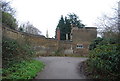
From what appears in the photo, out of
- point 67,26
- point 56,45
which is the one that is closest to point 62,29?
point 67,26

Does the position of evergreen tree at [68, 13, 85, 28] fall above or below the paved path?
above

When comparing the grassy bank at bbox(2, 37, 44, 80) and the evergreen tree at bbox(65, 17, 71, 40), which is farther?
the evergreen tree at bbox(65, 17, 71, 40)

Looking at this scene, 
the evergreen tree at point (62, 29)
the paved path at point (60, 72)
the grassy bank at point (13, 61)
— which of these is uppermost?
the evergreen tree at point (62, 29)

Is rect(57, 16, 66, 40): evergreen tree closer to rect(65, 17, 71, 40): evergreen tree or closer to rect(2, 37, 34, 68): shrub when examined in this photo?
rect(65, 17, 71, 40): evergreen tree

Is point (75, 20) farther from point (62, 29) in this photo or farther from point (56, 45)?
point (56, 45)

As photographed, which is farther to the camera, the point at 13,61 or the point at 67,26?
the point at 67,26

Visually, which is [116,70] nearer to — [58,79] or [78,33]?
[58,79]

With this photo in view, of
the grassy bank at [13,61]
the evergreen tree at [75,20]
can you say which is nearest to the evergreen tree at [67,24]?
the evergreen tree at [75,20]

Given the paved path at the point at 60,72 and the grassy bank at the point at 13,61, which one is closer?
the grassy bank at the point at 13,61

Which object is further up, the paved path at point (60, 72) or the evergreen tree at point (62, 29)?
the evergreen tree at point (62, 29)

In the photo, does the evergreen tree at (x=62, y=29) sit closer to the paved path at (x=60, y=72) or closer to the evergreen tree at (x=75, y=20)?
the evergreen tree at (x=75, y=20)

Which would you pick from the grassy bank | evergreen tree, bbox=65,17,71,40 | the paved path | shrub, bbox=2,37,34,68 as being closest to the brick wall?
evergreen tree, bbox=65,17,71,40

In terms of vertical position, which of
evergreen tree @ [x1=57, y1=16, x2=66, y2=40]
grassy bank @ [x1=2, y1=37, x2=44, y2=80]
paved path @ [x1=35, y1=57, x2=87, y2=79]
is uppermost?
evergreen tree @ [x1=57, y1=16, x2=66, y2=40]

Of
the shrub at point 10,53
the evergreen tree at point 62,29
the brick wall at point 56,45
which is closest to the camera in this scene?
the shrub at point 10,53
